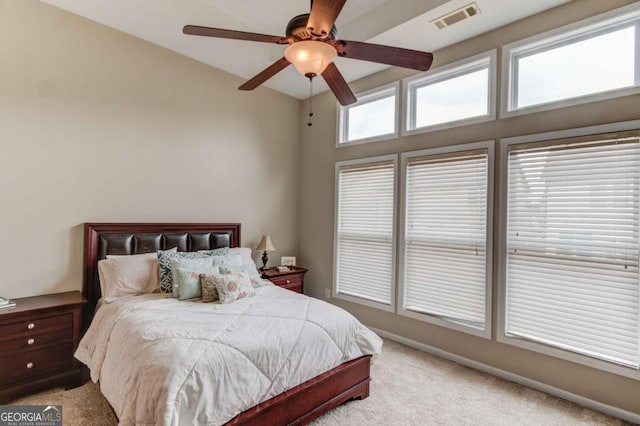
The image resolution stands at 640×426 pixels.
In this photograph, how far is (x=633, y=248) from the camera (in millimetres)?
2316

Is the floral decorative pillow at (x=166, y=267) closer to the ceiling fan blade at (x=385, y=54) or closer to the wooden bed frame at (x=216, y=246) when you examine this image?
the wooden bed frame at (x=216, y=246)

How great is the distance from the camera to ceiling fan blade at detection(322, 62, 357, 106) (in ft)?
7.39

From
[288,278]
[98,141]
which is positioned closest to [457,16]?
[288,278]

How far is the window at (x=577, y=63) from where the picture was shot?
95.3 inches

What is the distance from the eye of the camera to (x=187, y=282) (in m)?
2.71

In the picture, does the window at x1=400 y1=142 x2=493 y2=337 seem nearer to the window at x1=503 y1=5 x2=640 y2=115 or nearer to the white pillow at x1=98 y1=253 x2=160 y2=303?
the window at x1=503 y1=5 x2=640 y2=115

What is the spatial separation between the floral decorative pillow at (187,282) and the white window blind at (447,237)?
2.26 m

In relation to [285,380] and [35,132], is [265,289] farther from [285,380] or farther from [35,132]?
[35,132]

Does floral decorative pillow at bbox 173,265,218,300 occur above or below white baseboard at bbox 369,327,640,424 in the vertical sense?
above

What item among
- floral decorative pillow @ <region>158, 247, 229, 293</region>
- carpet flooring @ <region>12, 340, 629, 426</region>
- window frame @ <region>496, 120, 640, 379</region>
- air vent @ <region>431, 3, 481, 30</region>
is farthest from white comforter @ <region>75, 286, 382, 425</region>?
air vent @ <region>431, 3, 481, 30</region>

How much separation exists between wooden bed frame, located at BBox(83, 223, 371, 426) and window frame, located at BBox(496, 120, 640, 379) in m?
1.39

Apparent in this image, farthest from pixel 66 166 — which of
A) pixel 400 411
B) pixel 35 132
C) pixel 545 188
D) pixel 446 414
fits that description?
pixel 545 188

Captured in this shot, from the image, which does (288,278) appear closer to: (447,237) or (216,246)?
(216,246)

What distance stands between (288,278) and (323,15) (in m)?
3.24
